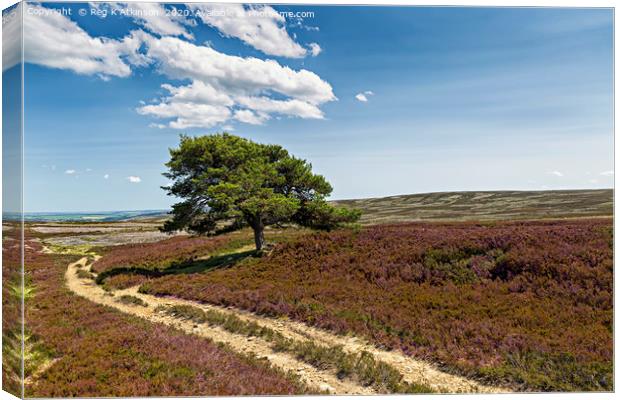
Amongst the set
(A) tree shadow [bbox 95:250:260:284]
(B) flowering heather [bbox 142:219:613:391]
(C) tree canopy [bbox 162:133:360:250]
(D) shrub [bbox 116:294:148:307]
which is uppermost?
(C) tree canopy [bbox 162:133:360:250]

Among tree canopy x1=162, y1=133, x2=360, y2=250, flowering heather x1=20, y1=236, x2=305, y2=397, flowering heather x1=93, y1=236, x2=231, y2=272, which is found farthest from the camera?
flowering heather x1=93, y1=236, x2=231, y2=272

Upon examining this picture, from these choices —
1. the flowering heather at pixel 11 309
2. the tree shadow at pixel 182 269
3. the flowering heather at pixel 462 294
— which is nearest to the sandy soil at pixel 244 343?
the flowering heather at pixel 462 294

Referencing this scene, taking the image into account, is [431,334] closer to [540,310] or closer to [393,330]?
[393,330]

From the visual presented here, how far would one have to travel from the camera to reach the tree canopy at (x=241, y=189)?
19.9 metres

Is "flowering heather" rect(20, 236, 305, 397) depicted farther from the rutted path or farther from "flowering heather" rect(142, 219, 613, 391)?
"flowering heather" rect(142, 219, 613, 391)

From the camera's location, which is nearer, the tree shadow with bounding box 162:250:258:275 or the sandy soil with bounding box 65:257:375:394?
the sandy soil with bounding box 65:257:375:394

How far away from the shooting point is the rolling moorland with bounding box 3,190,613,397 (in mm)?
7508

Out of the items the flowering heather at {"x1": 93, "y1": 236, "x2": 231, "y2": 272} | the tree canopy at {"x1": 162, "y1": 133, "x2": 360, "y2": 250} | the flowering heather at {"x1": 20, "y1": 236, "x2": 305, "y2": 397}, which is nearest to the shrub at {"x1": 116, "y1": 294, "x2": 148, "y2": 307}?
the flowering heather at {"x1": 20, "y1": 236, "x2": 305, "y2": 397}

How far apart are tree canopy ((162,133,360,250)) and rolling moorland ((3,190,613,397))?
3.99m

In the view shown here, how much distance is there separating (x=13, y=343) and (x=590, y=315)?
47.8ft

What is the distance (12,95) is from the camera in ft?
25.8

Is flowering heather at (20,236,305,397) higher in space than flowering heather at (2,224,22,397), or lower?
lower

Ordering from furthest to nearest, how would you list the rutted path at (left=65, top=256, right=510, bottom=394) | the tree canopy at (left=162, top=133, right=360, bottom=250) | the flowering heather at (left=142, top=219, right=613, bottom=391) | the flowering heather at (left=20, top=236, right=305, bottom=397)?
the tree canopy at (left=162, top=133, right=360, bottom=250), the flowering heather at (left=142, top=219, right=613, bottom=391), the rutted path at (left=65, top=256, right=510, bottom=394), the flowering heather at (left=20, top=236, right=305, bottom=397)

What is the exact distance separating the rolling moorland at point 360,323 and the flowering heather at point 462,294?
1.8 inches
